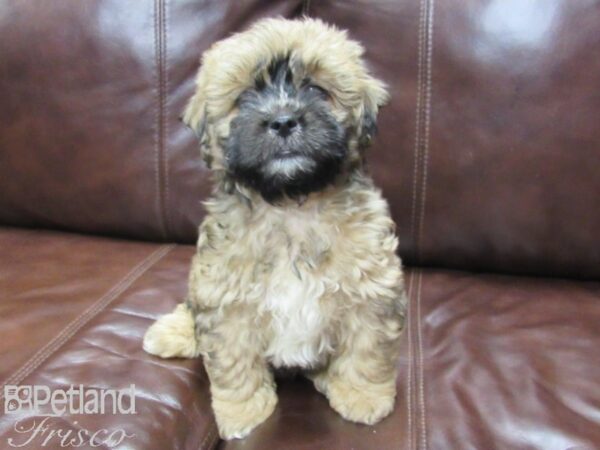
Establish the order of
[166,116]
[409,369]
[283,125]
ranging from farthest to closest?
1. [166,116]
2. [409,369]
3. [283,125]

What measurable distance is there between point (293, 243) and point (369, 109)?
287mm

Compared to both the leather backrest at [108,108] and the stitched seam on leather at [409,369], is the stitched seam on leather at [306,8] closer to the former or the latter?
the leather backrest at [108,108]

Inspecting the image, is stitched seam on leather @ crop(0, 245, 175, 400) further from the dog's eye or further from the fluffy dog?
Answer: the dog's eye

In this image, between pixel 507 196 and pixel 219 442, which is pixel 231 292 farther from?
pixel 507 196

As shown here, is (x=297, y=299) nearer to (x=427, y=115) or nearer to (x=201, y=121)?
(x=201, y=121)

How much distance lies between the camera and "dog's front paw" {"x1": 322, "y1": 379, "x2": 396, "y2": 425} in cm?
110

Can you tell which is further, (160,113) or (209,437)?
(160,113)

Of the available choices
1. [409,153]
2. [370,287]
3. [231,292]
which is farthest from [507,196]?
[231,292]

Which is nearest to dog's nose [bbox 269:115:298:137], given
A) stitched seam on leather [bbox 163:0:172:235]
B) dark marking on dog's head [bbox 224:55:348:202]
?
dark marking on dog's head [bbox 224:55:348:202]

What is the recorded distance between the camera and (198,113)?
1153 millimetres

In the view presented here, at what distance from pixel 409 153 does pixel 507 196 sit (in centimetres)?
26

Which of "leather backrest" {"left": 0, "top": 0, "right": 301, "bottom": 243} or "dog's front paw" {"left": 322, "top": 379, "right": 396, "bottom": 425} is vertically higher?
"leather backrest" {"left": 0, "top": 0, "right": 301, "bottom": 243}

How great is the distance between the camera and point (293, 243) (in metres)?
1.13

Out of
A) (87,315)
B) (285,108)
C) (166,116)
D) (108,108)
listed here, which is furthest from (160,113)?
(285,108)
